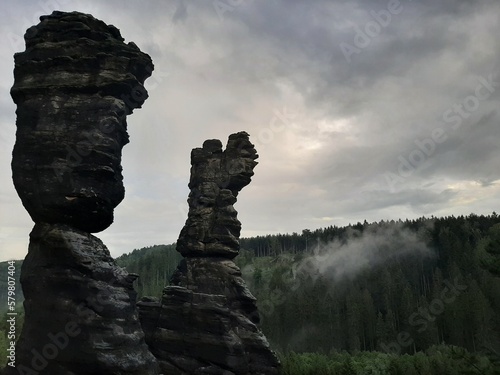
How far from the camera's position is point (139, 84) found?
2641cm

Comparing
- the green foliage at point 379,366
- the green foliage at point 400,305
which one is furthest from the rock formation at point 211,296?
the green foliage at point 400,305

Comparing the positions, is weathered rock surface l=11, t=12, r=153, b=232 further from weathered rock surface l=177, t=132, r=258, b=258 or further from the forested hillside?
the forested hillside

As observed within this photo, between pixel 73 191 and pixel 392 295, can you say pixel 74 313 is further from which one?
pixel 392 295

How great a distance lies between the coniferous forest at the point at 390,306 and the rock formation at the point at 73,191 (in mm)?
49491

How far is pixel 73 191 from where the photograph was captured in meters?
22.5

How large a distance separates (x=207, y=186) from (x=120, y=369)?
30814 millimetres

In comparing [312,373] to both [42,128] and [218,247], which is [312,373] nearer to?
[218,247]

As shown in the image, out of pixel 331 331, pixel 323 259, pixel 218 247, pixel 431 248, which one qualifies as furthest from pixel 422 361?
pixel 323 259

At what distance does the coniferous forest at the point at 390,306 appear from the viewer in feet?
241

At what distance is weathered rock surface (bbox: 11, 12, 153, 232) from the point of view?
74.6 ft

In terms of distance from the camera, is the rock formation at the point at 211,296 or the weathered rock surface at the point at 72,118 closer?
the weathered rock surface at the point at 72,118

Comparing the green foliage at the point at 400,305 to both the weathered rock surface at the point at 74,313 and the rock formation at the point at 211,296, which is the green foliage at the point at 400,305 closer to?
the rock formation at the point at 211,296

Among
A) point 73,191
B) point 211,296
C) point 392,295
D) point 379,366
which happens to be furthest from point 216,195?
point 392,295

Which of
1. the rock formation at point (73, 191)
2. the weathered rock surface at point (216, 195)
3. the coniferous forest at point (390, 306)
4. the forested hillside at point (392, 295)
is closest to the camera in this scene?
the rock formation at point (73, 191)
